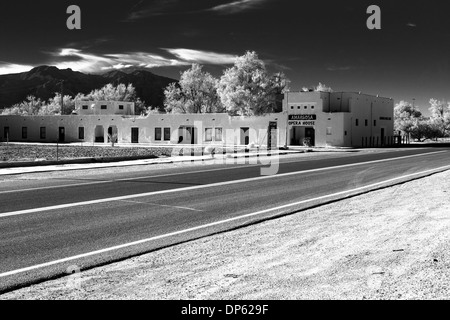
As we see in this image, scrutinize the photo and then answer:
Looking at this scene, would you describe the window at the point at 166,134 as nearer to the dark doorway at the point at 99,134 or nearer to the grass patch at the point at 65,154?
the dark doorway at the point at 99,134

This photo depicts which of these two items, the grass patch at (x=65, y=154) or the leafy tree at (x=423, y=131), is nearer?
the grass patch at (x=65, y=154)

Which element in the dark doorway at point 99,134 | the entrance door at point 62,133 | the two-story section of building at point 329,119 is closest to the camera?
the two-story section of building at point 329,119

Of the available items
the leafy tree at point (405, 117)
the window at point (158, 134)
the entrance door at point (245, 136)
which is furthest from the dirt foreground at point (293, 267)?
the leafy tree at point (405, 117)

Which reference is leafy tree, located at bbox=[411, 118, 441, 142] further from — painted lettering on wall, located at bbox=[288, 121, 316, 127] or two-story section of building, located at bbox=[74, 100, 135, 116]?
two-story section of building, located at bbox=[74, 100, 135, 116]

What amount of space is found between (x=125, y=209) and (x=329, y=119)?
5001 centimetres

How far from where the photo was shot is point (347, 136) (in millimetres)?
58812

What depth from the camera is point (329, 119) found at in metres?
59.0

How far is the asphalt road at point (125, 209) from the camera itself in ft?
25.0

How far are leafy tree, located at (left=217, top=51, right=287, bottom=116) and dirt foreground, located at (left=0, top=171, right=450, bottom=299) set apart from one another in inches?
2085

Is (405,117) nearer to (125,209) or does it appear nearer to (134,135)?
(134,135)

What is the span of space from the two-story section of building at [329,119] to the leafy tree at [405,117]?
31.3m

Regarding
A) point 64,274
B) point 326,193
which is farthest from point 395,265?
point 326,193

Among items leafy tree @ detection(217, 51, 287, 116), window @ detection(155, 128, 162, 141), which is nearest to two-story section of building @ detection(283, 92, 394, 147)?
leafy tree @ detection(217, 51, 287, 116)
